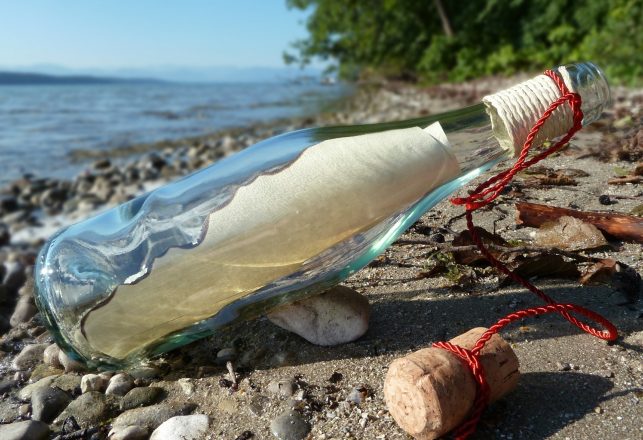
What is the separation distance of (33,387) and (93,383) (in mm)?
238

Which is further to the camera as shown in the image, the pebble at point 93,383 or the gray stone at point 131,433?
the pebble at point 93,383

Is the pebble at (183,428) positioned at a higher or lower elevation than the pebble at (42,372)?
higher

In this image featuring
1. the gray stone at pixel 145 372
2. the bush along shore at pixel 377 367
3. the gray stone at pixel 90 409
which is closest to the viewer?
the bush along shore at pixel 377 367

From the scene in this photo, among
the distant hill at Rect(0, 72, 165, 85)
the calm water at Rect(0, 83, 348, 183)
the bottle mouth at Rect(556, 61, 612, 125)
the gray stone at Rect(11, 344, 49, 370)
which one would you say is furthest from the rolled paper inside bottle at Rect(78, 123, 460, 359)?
the distant hill at Rect(0, 72, 165, 85)

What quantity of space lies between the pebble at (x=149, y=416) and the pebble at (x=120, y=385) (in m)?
0.13

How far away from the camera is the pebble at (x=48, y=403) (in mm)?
1667

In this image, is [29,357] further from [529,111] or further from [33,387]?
[529,111]

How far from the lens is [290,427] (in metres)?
1.37

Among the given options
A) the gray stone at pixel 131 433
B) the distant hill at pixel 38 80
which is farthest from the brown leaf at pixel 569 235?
the distant hill at pixel 38 80

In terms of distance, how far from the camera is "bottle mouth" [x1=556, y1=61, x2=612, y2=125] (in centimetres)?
153

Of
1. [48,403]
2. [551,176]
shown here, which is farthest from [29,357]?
[551,176]

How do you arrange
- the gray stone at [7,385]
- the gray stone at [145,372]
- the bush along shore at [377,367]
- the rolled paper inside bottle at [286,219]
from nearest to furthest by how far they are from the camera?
the bush along shore at [377,367] → the rolled paper inside bottle at [286,219] → the gray stone at [145,372] → the gray stone at [7,385]

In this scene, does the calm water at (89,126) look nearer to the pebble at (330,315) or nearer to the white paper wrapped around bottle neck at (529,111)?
the pebble at (330,315)

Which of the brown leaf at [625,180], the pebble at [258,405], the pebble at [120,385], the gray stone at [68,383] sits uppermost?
the brown leaf at [625,180]
